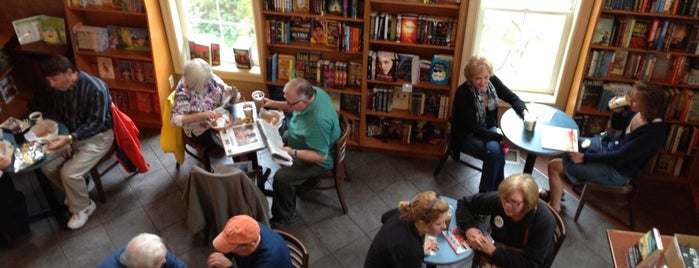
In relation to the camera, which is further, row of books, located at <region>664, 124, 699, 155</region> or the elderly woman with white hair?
row of books, located at <region>664, 124, 699, 155</region>

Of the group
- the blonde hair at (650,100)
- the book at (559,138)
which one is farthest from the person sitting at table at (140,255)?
the blonde hair at (650,100)

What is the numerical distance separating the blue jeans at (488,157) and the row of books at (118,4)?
3017mm

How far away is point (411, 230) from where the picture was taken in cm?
276

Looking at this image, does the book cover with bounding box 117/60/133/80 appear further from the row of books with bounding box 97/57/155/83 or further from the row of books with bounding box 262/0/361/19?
the row of books with bounding box 262/0/361/19

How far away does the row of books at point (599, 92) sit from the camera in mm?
4449

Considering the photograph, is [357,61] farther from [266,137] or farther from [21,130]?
[21,130]

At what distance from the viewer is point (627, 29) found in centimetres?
419

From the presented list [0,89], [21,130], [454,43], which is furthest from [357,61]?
[0,89]

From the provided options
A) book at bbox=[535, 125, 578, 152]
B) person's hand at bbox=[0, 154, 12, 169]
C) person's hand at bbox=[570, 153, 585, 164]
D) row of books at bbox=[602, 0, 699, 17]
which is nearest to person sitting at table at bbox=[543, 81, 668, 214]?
person's hand at bbox=[570, 153, 585, 164]

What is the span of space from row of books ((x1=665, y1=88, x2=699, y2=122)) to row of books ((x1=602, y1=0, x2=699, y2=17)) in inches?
26.4

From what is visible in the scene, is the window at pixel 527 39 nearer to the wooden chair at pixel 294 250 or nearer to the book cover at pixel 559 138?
the book cover at pixel 559 138

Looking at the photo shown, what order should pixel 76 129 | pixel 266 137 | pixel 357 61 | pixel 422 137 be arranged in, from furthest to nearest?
pixel 422 137 → pixel 357 61 → pixel 76 129 → pixel 266 137

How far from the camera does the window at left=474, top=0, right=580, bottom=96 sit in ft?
14.5

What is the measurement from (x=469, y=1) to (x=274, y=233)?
2472 millimetres
